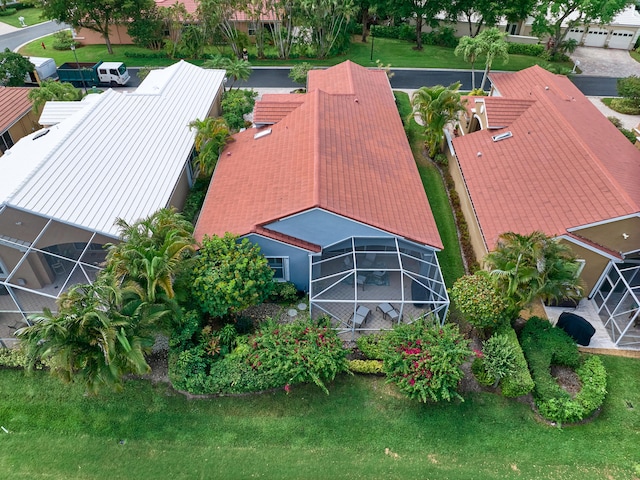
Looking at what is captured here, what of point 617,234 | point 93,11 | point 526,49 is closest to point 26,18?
point 93,11

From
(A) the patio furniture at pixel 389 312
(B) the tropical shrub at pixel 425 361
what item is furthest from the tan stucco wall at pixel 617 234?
(A) the patio furniture at pixel 389 312

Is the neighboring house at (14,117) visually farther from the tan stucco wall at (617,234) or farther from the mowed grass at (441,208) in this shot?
the tan stucco wall at (617,234)

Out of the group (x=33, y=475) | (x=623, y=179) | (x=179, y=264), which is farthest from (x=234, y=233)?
(x=623, y=179)

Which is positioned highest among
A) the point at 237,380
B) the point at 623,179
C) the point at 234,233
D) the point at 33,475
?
the point at 623,179

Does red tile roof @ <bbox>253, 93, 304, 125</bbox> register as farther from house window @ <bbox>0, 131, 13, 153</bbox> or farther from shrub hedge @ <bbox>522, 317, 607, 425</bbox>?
shrub hedge @ <bbox>522, 317, 607, 425</bbox>

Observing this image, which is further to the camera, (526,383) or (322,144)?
(322,144)

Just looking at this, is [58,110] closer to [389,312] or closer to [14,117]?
[14,117]

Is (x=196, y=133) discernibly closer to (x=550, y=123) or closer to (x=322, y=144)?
(x=322, y=144)
